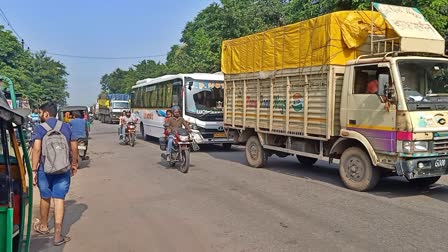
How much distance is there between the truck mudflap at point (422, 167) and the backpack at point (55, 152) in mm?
5252

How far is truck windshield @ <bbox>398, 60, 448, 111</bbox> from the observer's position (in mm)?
7734

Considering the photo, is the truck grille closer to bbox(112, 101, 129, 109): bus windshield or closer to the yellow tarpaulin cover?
the yellow tarpaulin cover

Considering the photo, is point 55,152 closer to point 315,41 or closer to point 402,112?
point 402,112

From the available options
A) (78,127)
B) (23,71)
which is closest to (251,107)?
(78,127)

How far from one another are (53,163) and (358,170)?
544cm

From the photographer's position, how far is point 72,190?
9312mm

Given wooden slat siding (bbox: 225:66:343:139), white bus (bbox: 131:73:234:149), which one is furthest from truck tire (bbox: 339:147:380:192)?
white bus (bbox: 131:73:234:149)

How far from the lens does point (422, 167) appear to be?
7.69m

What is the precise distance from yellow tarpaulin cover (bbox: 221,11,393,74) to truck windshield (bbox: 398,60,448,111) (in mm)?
1241

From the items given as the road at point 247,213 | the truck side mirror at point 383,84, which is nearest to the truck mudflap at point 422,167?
the road at point 247,213

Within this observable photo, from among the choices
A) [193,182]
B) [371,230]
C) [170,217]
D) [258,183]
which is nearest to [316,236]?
[371,230]

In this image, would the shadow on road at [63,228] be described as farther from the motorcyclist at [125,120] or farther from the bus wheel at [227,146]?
the motorcyclist at [125,120]

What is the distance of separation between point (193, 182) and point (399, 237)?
16.9 feet

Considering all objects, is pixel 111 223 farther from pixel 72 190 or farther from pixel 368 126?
pixel 368 126
